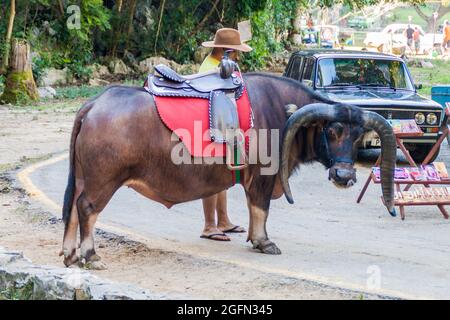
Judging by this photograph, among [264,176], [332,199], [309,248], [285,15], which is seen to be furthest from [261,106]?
[285,15]

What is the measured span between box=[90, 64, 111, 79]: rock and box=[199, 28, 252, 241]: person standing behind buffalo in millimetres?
20667

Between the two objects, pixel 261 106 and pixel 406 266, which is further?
pixel 261 106

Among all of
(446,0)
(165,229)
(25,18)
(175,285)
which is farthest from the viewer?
(446,0)

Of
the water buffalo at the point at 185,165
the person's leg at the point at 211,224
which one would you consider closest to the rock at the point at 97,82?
the person's leg at the point at 211,224

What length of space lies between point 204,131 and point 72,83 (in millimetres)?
21437

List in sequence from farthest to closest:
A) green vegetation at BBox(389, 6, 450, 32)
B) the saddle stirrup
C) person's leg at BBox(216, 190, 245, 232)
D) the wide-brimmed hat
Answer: green vegetation at BBox(389, 6, 450, 32) < person's leg at BBox(216, 190, 245, 232) < the wide-brimmed hat < the saddle stirrup

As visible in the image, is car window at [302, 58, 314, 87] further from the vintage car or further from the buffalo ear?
the buffalo ear

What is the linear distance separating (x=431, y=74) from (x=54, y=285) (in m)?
32.3

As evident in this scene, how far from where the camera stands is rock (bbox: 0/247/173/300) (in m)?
6.66

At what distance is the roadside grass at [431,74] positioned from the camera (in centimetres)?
3372

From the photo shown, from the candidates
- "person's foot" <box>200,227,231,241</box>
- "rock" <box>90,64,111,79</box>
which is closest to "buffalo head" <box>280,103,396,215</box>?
"person's foot" <box>200,227,231,241</box>

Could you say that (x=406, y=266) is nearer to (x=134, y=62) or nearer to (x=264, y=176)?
(x=264, y=176)

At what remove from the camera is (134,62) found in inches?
1307

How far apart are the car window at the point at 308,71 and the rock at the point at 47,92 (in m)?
11.3
